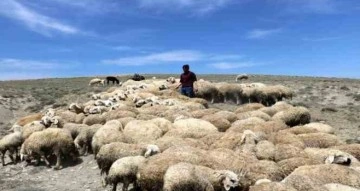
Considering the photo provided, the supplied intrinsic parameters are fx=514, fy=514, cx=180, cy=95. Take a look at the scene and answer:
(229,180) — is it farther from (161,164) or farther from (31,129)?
(31,129)

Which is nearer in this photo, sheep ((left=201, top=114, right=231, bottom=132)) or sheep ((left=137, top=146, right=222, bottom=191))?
sheep ((left=137, top=146, right=222, bottom=191))

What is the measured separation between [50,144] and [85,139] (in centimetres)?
135

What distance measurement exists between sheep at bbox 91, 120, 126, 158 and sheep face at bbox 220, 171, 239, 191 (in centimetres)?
504

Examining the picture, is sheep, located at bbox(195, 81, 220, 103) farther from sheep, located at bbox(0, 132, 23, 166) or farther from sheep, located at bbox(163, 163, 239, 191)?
sheep, located at bbox(163, 163, 239, 191)

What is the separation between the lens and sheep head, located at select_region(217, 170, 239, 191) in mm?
9953

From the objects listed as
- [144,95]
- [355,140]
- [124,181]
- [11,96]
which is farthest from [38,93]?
[124,181]

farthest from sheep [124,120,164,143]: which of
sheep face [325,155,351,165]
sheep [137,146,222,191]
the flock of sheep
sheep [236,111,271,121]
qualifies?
sheep face [325,155,351,165]

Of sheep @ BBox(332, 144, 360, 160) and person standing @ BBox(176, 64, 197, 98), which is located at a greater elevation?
person standing @ BBox(176, 64, 197, 98)

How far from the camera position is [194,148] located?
11.9 m

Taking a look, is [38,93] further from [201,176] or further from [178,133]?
[201,176]

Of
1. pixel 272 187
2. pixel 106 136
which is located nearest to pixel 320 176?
pixel 272 187

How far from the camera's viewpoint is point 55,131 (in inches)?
618

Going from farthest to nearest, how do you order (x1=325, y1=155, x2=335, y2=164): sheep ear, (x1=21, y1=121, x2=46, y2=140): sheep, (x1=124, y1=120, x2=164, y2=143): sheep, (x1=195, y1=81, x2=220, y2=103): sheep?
(x1=195, y1=81, x2=220, y2=103): sheep → (x1=21, y1=121, x2=46, y2=140): sheep → (x1=124, y1=120, x2=164, y2=143): sheep → (x1=325, y1=155, x2=335, y2=164): sheep ear

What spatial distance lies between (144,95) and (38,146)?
9.37m
